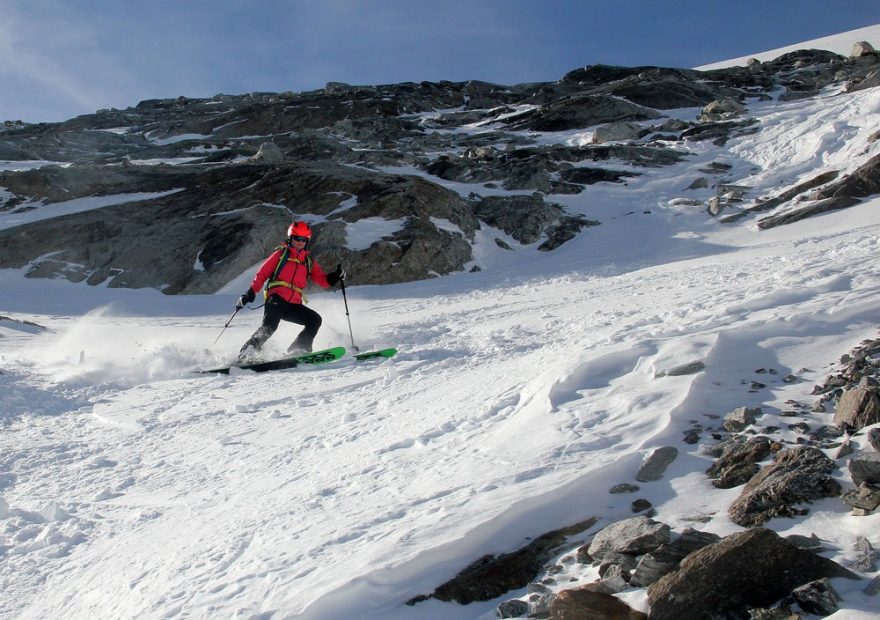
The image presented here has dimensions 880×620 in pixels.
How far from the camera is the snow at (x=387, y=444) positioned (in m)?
3.39

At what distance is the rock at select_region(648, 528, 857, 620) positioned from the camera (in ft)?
8.27

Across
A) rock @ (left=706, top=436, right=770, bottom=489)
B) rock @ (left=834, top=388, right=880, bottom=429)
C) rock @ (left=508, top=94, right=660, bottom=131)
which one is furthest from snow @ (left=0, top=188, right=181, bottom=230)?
rock @ (left=834, top=388, right=880, bottom=429)

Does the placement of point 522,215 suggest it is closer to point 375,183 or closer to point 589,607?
point 375,183

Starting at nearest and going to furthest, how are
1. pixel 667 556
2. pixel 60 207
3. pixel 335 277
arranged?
pixel 667 556
pixel 335 277
pixel 60 207

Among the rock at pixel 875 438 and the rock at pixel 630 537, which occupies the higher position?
the rock at pixel 875 438

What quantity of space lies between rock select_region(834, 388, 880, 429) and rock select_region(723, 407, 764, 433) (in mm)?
458

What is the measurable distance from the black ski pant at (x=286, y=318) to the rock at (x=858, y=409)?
7659 mm

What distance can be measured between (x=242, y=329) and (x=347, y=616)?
11032mm

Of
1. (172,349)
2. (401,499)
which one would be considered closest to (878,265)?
(401,499)

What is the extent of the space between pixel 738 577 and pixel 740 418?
182 cm

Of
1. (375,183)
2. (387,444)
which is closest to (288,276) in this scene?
(387,444)

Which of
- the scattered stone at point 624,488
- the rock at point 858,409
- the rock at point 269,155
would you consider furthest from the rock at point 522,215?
the scattered stone at point 624,488

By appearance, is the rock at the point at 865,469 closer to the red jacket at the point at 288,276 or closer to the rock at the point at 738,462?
the rock at the point at 738,462

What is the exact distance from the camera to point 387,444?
17.7ft
